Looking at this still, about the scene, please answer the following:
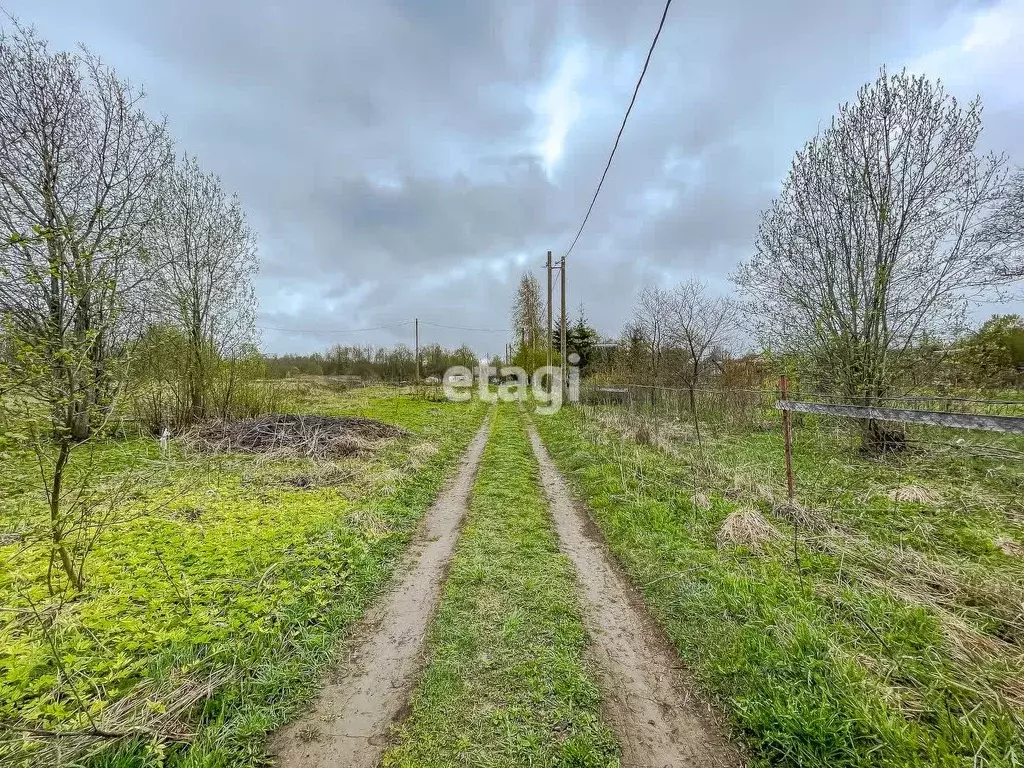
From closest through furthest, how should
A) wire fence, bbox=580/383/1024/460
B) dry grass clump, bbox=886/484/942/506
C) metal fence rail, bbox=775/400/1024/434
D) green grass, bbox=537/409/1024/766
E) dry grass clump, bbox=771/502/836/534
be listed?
green grass, bbox=537/409/1024/766 < metal fence rail, bbox=775/400/1024/434 < wire fence, bbox=580/383/1024/460 < dry grass clump, bbox=771/502/836/534 < dry grass clump, bbox=886/484/942/506

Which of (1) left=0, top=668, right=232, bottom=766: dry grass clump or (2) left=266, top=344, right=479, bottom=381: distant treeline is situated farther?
(2) left=266, top=344, right=479, bottom=381: distant treeline

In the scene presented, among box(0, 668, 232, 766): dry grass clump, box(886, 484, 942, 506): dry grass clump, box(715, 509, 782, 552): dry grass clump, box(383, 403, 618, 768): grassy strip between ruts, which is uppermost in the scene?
box(886, 484, 942, 506): dry grass clump

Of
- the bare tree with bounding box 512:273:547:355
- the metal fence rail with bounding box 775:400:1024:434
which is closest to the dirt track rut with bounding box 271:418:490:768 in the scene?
the metal fence rail with bounding box 775:400:1024:434

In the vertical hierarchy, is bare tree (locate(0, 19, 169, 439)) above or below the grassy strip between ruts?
above

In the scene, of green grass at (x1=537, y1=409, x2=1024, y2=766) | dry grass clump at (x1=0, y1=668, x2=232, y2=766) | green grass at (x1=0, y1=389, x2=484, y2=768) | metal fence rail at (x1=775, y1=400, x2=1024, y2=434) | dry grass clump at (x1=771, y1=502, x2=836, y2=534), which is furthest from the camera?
dry grass clump at (x1=771, y1=502, x2=836, y2=534)

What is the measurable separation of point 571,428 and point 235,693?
10.7 m

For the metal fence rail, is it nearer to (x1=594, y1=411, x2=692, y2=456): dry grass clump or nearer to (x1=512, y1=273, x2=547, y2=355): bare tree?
(x1=594, y1=411, x2=692, y2=456): dry grass clump

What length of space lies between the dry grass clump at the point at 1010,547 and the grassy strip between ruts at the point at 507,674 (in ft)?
13.8

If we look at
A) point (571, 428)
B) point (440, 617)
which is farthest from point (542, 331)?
point (440, 617)

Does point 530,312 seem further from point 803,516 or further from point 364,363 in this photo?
point 803,516

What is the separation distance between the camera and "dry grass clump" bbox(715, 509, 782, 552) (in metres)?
3.95

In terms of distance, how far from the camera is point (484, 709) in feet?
7.13

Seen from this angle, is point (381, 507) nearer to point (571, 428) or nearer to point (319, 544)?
point (319, 544)

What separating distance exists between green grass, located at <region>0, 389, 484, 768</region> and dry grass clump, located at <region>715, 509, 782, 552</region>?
3688mm
